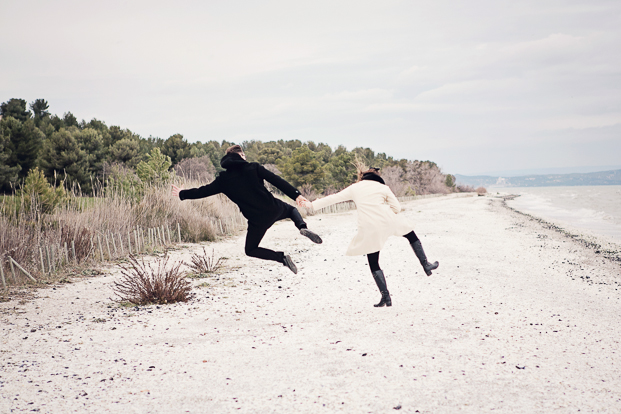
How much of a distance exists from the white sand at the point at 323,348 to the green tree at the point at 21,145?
2680cm

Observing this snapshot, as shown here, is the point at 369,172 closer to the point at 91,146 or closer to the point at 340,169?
the point at 91,146

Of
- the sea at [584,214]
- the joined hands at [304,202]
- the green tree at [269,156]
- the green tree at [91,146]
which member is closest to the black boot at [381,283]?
the joined hands at [304,202]

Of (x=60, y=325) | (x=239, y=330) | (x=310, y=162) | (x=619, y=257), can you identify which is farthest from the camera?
(x=310, y=162)

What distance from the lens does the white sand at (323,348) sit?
4.13 m

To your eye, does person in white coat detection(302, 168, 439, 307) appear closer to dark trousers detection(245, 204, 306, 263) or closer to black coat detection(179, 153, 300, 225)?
dark trousers detection(245, 204, 306, 263)

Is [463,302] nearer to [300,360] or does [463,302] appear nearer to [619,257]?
[300,360]

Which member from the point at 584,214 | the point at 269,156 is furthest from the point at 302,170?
the point at 584,214

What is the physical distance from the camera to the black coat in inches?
188

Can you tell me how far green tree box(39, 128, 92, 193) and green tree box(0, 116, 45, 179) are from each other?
2.50ft

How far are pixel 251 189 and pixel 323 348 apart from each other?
1931mm

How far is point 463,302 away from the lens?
7.35 meters

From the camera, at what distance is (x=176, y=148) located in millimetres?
48062

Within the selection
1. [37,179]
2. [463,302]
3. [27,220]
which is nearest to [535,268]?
[463,302]

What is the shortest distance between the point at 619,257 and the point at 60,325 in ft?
47.4
